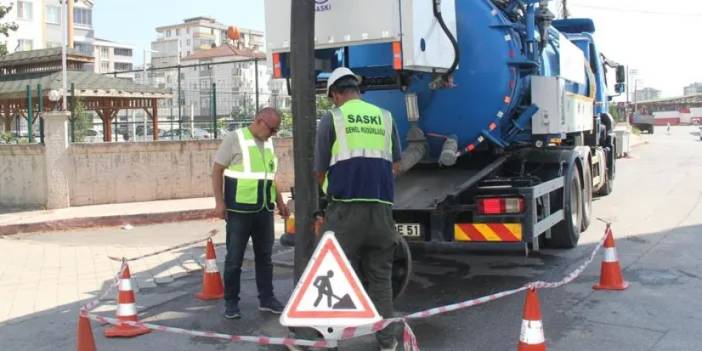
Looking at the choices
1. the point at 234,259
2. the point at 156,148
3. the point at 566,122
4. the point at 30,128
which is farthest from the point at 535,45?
the point at 30,128

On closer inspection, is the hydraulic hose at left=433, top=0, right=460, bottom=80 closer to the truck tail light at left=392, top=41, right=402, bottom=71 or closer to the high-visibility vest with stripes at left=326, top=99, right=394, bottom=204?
the truck tail light at left=392, top=41, right=402, bottom=71

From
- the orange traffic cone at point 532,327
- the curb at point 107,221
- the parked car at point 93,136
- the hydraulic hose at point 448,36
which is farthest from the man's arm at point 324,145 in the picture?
the parked car at point 93,136

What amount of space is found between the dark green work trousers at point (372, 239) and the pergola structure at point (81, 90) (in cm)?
1225

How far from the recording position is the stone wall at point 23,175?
13.1 metres

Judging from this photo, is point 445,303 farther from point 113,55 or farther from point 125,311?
point 113,55

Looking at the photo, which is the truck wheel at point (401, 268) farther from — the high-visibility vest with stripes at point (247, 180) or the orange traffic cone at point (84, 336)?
the orange traffic cone at point (84, 336)

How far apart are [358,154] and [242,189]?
4.93 feet

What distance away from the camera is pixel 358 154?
4.73 meters

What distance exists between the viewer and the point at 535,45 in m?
7.58

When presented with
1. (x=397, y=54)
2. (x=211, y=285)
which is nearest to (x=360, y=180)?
(x=397, y=54)

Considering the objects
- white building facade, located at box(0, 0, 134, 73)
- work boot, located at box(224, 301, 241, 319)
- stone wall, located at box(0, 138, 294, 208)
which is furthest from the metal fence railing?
white building facade, located at box(0, 0, 134, 73)

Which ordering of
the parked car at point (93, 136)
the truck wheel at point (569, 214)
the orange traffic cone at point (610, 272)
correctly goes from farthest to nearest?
the parked car at point (93, 136) → the truck wheel at point (569, 214) → the orange traffic cone at point (610, 272)

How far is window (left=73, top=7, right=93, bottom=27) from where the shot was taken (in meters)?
91.6

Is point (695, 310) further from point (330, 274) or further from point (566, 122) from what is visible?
point (330, 274)
